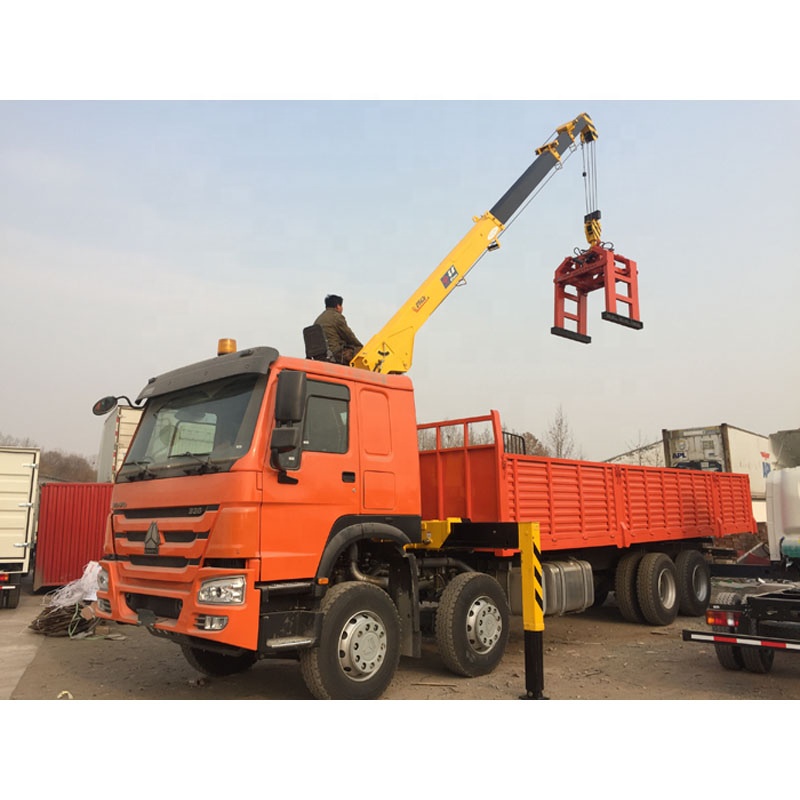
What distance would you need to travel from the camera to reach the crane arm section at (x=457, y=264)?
788 centimetres

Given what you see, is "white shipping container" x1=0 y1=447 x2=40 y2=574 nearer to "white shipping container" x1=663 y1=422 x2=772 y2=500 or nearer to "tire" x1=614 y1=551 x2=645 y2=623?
"tire" x1=614 y1=551 x2=645 y2=623

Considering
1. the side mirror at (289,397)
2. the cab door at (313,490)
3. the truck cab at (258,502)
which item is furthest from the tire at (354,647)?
the side mirror at (289,397)

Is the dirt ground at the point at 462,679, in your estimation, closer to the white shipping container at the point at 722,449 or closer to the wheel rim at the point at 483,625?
the wheel rim at the point at 483,625

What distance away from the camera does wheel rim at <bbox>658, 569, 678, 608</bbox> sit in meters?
9.42

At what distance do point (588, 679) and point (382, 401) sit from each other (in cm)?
337

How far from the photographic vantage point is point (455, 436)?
279 inches

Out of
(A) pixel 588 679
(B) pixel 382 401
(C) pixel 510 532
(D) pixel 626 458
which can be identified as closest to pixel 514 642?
(A) pixel 588 679

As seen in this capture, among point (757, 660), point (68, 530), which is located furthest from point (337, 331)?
point (68, 530)

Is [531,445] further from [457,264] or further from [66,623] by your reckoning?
[66,623]

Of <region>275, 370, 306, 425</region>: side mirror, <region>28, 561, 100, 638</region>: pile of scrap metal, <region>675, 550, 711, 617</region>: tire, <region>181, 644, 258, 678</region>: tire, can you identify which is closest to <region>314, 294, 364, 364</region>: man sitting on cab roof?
<region>275, 370, 306, 425</region>: side mirror

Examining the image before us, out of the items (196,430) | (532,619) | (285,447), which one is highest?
(196,430)

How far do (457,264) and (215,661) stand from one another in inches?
230

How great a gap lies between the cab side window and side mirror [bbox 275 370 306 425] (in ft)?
1.61

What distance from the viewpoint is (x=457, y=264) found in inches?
362
